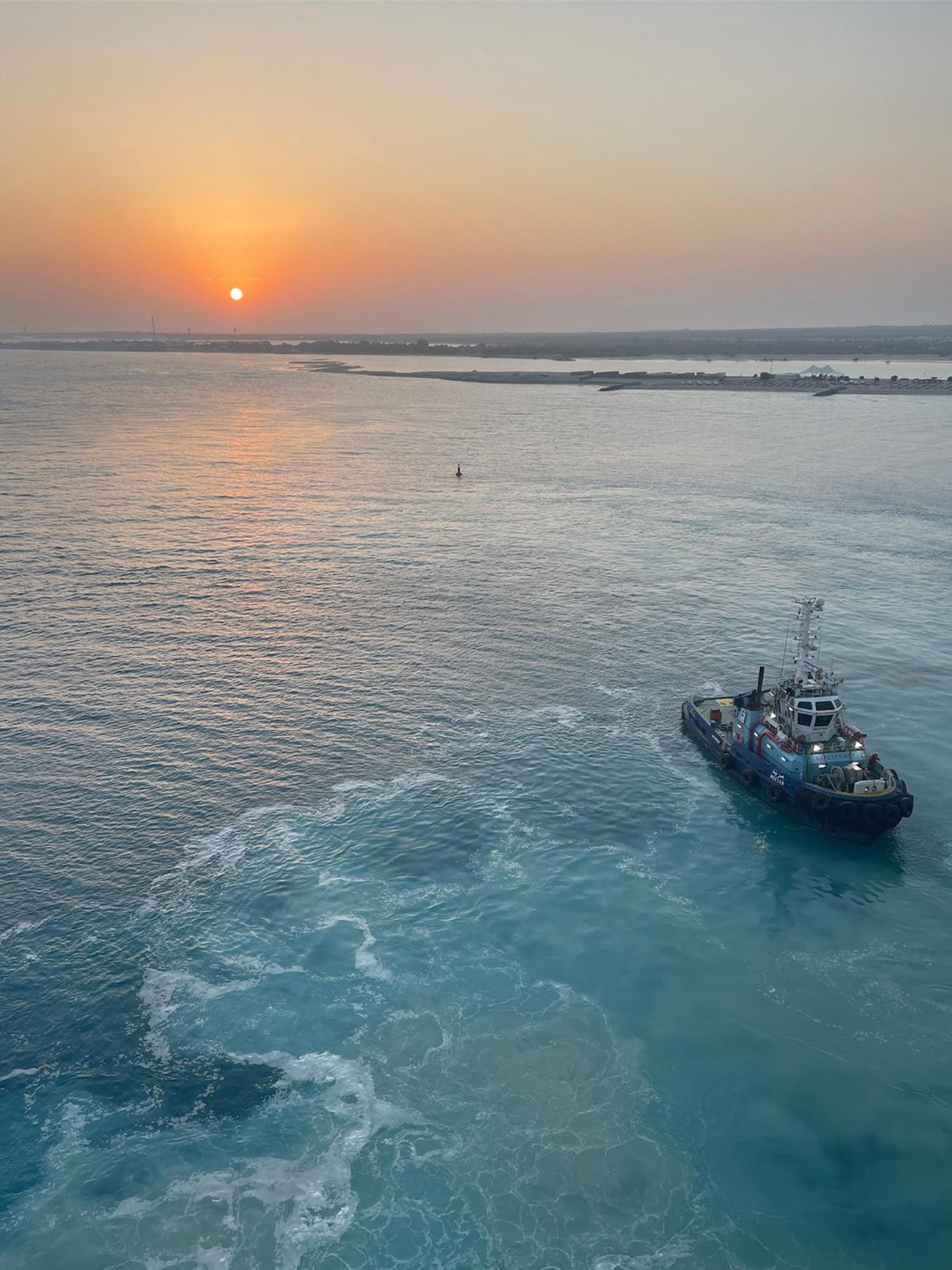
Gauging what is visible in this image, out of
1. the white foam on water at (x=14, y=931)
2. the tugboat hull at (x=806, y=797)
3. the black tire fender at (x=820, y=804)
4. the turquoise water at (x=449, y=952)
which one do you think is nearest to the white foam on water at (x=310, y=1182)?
the turquoise water at (x=449, y=952)

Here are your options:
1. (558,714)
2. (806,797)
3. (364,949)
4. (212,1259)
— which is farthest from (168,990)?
(806,797)

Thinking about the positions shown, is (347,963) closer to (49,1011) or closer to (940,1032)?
(49,1011)

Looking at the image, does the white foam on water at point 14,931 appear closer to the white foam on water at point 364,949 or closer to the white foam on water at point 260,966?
the white foam on water at point 260,966

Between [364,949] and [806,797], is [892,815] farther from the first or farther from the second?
[364,949]

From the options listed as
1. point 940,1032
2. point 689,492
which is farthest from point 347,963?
point 689,492

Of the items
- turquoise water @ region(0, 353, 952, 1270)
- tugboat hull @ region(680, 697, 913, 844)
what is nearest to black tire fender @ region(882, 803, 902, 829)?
tugboat hull @ region(680, 697, 913, 844)

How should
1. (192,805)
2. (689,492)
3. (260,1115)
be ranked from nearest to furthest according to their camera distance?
1. (260,1115)
2. (192,805)
3. (689,492)

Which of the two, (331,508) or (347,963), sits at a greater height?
(331,508)
